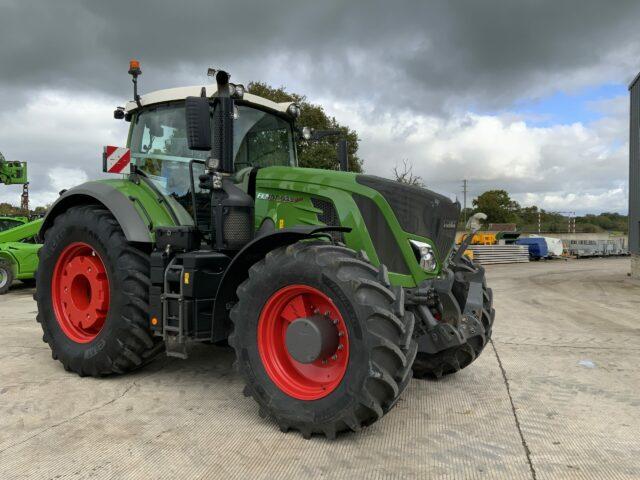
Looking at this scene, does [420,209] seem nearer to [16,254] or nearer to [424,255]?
[424,255]

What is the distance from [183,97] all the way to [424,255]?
250 cm

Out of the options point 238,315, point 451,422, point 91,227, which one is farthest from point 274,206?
point 451,422

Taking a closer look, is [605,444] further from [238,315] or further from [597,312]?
[597,312]

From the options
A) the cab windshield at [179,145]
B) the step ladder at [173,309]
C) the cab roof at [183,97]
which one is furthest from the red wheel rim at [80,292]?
the cab roof at [183,97]

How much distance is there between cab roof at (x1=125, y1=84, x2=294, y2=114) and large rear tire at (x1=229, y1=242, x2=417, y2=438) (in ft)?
5.95

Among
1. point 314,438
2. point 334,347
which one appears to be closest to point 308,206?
point 334,347

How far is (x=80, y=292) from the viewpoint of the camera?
4.72 meters

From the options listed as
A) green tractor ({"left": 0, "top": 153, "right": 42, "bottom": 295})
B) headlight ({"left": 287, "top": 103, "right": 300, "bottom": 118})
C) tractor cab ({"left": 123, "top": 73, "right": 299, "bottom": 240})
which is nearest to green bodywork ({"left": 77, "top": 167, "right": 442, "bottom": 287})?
tractor cab ({"left": 123, "top": 73, "right": 299, "bottom": 240})

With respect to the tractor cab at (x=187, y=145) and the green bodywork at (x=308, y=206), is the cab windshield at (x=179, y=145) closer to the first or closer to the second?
the tractor cab at (x=187, y=145)

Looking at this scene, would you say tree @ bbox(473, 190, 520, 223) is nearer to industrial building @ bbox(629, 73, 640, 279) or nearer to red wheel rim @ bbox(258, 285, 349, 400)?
industrial building @ bbox(629, 73, 640, 279)

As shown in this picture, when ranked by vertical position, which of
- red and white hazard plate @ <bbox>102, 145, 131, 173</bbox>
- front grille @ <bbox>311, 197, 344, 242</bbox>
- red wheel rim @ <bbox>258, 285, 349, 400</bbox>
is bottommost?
red wheel rim @ <bbox>258, 285, 349, 400</bbox>

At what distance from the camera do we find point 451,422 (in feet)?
11.5

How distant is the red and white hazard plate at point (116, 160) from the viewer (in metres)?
4.50

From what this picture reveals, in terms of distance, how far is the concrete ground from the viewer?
9.27ft
